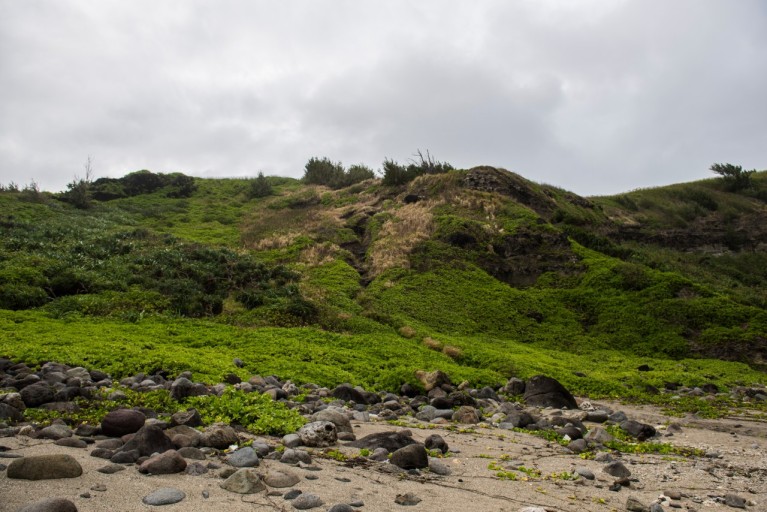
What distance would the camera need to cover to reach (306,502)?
14.8 ft

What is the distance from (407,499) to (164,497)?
2.30 meters

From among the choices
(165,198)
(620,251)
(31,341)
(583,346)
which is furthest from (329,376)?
(165,198)

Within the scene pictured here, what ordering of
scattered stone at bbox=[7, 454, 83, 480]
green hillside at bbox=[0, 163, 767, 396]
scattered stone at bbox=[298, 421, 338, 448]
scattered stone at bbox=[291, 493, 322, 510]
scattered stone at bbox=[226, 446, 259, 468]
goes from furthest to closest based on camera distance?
1. green hillside at bbox=[0, 163, 767, 396]
2. scattered stone at bbox=[298, 421, 338, 448]
3. scattered stone at bbox=[226, 446, 259, 468]
4. scattered stone at bbox=[291, 493, 322, 510]
5. scattered stone at bbox=[7, 454, 83, 480]

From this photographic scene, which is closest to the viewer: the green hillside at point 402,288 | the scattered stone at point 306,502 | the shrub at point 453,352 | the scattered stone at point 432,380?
the scattered stone at point 306,502

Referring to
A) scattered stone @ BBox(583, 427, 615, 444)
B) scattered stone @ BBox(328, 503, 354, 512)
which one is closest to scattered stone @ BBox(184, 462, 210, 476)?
scattered stone @ BBox(328, 503, 354, 512)

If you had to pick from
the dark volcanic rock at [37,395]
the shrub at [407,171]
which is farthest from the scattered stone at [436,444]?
the shrub at [407,171]

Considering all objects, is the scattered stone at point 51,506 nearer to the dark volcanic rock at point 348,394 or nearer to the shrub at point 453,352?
the dark volcanic rock at point 348,394

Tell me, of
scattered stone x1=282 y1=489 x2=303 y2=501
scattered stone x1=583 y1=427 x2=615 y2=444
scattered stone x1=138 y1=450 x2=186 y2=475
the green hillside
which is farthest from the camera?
the green hillside

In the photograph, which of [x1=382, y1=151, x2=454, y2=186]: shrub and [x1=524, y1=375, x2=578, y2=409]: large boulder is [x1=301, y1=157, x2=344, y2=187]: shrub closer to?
[x1=382, y1=151, x2=454, y2=186]: shrub

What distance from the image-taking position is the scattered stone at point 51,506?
3594 millimetres

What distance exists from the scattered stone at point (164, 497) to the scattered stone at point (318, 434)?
8.08ft

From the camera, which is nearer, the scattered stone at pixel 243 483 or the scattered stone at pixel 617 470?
the scattered stone at pixel 243 483

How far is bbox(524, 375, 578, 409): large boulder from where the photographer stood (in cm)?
1175

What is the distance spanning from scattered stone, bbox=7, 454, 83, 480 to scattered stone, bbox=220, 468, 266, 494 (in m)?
1.38
